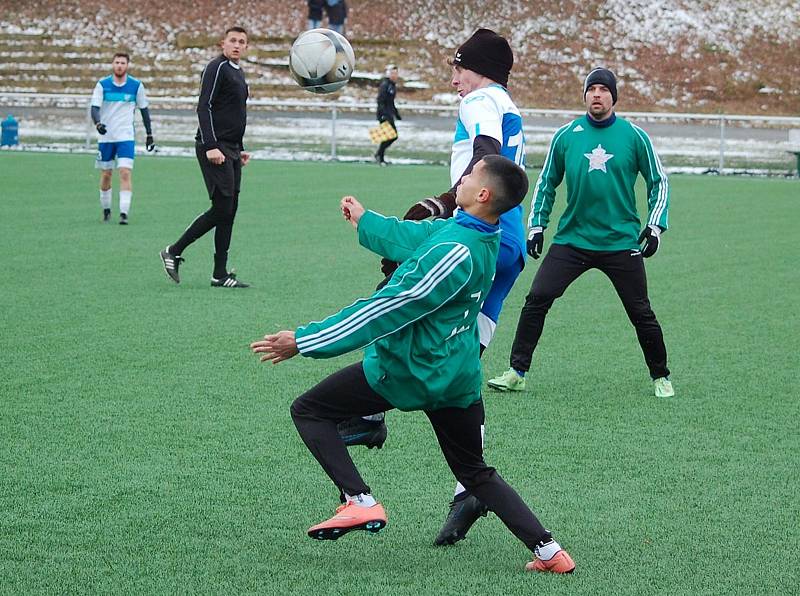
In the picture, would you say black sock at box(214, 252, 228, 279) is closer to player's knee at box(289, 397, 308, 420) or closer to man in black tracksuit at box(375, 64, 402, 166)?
player's knee at box(289, 397, 308, 420)

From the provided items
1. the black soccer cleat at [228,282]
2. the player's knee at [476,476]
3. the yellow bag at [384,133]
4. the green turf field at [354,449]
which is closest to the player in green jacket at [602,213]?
the green turf field at [354,449]

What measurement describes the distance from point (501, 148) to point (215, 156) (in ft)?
18.1

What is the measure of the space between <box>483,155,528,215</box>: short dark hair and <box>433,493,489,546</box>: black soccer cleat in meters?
1.20

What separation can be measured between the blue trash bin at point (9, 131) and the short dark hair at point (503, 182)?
24.3 metres

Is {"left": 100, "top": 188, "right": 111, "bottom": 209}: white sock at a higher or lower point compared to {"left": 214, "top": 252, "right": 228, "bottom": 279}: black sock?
lower

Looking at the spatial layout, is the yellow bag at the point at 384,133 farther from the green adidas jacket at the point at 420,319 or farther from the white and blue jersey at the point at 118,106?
the green adidas jacket at the point at 420,319

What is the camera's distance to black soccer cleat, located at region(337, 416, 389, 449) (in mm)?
4688

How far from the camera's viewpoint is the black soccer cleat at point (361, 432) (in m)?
4.69

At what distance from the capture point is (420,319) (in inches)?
161

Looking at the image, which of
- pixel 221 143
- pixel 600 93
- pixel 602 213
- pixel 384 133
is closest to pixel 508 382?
pixel 602 213

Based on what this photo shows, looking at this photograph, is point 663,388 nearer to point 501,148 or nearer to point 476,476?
point 501,148

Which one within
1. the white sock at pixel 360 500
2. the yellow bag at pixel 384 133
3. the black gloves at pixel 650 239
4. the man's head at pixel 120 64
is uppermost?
the man's head at pixel 120 64

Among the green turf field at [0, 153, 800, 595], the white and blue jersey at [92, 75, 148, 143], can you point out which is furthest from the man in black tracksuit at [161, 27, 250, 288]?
the white and blue jersey at [92, 75, 148, 143]

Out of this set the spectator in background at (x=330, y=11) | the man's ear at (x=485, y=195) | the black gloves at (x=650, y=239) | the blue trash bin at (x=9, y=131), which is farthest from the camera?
the spectator in background at (x=330, y=11)
